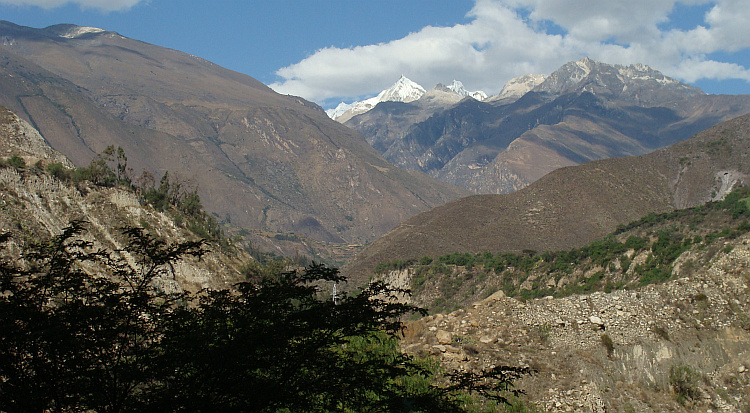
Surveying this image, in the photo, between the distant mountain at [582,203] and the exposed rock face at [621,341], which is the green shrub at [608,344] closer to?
the exposed rock face at [621,341]

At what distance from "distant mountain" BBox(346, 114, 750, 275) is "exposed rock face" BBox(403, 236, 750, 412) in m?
73.3

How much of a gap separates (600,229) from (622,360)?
83.2 meters

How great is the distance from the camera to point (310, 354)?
10.2 metres

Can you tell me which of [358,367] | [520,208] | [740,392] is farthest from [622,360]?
[520,208]

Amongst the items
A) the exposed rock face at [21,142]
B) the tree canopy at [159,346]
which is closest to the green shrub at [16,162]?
the exposed rock face at [21,142]

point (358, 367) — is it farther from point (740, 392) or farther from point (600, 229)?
point (600, 229)

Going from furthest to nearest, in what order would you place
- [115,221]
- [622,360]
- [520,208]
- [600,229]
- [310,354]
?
1. [520,208]
2. [600,229]
3. [115,221]
4. [622,360]
5. [310,354]

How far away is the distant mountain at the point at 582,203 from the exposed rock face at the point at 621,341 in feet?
240

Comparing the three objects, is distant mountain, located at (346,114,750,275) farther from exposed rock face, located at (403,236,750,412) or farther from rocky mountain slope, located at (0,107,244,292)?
exposed rock face, located at (403,236,750,412)

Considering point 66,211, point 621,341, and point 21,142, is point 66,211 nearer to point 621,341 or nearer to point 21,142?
point 21,142

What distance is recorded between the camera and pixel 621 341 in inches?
772

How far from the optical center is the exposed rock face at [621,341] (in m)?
17.3

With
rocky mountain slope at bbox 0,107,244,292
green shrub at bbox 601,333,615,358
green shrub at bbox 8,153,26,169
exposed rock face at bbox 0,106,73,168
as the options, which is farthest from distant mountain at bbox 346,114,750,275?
green shrub at bbox 601,333,615,358

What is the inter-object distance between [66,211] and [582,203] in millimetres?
87578
